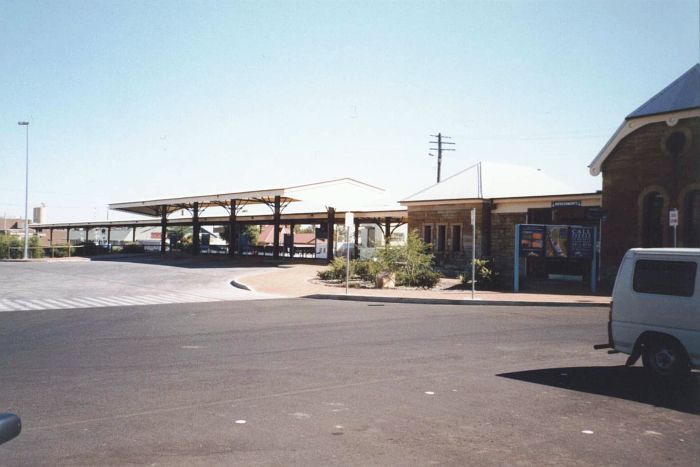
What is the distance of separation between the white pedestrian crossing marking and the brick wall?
1530 centimetres

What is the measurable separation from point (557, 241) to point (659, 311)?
47.1 ft

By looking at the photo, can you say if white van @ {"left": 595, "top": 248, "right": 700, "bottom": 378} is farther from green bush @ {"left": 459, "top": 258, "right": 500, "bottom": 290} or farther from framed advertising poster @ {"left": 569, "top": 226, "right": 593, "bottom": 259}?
green bush @ {"left": 459, "top": 258, "right": 500, "bottom": 290}

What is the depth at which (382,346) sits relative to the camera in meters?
9.98

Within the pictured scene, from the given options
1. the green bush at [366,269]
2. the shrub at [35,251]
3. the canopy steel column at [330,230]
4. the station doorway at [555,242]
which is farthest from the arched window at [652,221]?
the shrub at [35,251]

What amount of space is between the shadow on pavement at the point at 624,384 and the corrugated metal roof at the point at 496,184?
66.3 feet

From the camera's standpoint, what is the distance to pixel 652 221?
2167 centimetres

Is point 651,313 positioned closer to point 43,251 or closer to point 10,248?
point 43,251

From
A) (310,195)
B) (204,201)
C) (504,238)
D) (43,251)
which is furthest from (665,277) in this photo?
(43,251)

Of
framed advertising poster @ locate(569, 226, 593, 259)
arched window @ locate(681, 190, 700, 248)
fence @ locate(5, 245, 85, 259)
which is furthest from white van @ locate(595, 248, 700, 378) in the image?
fence @ locate(5, 245, 85, 259)

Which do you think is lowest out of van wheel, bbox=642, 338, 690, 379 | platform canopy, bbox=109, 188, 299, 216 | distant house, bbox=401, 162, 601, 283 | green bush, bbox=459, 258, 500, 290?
van wheel, bbox=642, 338, 690, 379

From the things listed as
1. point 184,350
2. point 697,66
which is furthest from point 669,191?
point 184,350

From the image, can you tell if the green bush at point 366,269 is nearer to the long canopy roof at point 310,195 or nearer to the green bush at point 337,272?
the green bush at point 337,272

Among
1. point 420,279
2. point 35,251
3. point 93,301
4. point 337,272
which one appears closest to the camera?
point 93,301

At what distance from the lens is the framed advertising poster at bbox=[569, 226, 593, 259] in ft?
70.0
